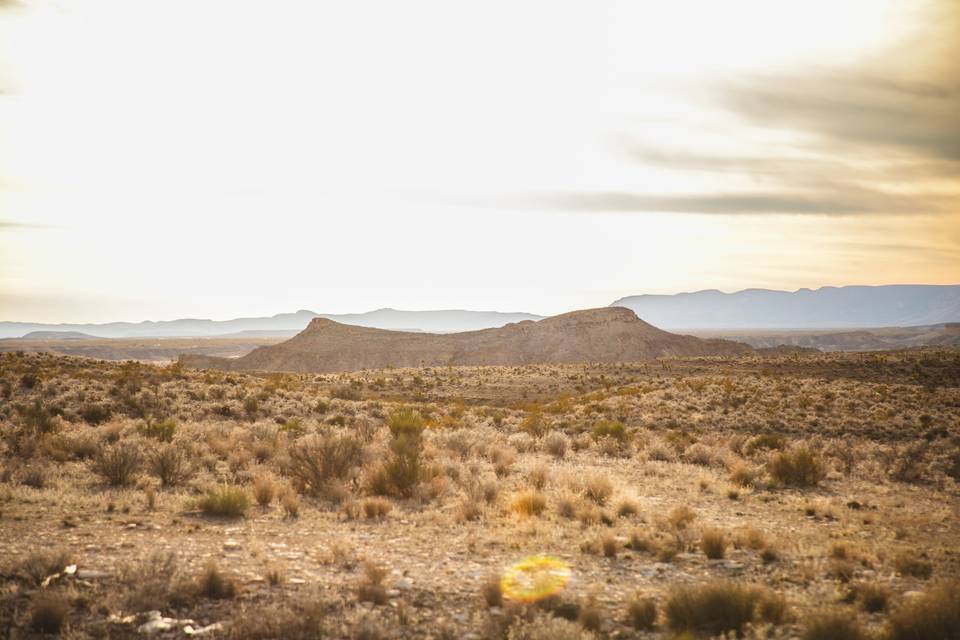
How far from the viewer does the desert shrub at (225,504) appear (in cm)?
1056

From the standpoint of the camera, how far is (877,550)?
30.1 feet

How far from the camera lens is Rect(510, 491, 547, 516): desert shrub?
1114 centimetres

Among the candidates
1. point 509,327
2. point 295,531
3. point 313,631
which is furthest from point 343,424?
point 509,327

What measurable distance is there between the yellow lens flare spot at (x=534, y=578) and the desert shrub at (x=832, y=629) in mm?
2681

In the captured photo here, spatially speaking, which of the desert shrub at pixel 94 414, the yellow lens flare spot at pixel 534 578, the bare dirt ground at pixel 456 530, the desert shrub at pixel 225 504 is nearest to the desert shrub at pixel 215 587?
the bare dirt ground at pixel 456 530

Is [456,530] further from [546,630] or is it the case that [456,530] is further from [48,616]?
[48,616]

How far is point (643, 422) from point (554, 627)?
71.9 feet

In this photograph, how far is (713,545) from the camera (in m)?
8.99

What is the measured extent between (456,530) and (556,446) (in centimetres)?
917

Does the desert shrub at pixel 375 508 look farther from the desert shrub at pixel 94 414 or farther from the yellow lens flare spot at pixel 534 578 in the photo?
the desert shrub at pixel 94 414

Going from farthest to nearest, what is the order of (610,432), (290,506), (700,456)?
1. (610,432)
2. (700,456)
3. (290,506)

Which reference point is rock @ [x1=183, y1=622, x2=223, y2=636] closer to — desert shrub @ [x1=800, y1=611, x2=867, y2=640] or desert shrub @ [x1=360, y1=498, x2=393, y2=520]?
desert shrub @ [x1=360, y1=498, x2=393, y2=520]

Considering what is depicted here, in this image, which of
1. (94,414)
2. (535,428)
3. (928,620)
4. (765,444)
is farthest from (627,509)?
(94,414)

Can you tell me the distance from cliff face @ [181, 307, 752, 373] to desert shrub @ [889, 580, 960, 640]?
300 ft
